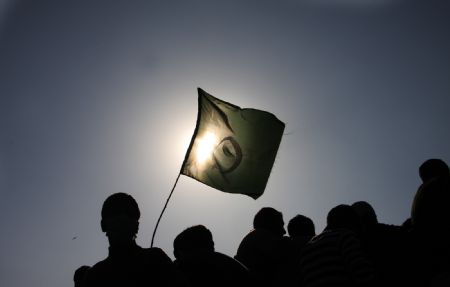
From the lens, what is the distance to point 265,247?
5.32 meters

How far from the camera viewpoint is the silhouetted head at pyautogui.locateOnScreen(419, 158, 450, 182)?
187 inches

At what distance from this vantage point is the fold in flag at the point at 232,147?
822 cm

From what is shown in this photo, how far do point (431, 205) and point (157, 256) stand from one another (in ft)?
6.16

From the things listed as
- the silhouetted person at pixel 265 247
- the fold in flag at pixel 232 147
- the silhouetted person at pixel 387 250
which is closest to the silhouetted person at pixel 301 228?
the silhouetted person at pixel 265 247

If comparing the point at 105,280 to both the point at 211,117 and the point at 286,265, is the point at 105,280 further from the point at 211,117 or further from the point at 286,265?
the point at 211,117

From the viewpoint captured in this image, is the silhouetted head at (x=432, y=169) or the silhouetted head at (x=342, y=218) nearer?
the silhouetted head at (x=342, y=218)

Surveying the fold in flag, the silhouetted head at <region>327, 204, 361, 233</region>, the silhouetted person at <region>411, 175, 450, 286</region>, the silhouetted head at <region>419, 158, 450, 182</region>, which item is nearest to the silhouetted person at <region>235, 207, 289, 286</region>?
the silhouetted head at <region>327, 204, 361, 233</region>

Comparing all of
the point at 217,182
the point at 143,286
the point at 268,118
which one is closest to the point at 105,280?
the point at 143,286

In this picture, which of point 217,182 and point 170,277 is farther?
point 217,182

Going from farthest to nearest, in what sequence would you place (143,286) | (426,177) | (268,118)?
(268,118) < (426,177) < (143,286)

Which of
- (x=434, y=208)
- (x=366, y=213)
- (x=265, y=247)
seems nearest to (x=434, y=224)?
(x=434, y=208)

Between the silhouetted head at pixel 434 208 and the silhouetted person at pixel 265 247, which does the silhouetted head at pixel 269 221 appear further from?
the silhouetted head at pixel 434 208

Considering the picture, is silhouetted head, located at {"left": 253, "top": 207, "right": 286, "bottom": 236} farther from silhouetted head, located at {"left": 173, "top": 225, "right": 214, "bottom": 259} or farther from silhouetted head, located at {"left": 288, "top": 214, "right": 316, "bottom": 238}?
silhouetted head, located at {"left": 173, "top": 225, "right": 214, "bottom": 259}

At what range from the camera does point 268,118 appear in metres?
8.97
